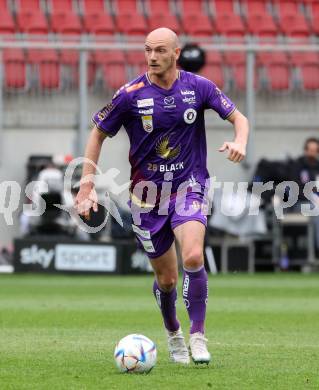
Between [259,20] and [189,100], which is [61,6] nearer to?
[259,20]

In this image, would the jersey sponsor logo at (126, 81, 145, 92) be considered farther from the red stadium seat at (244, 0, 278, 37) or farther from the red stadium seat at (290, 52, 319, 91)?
the red stadium seat at (244, 0, 278, 37)

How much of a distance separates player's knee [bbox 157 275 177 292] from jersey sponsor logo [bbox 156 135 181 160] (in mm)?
832

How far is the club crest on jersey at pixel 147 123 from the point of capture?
7691 millimetres

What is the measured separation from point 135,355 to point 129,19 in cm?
1590

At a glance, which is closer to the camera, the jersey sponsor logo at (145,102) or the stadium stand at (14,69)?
the jersey sponsor logo at (145,102)

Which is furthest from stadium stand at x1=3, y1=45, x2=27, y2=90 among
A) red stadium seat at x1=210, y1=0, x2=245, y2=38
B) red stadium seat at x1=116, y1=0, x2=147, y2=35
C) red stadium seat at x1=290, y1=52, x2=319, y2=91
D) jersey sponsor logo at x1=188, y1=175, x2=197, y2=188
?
jersey sponsor logo at x1=188, y1=175, x2=197, y2=188

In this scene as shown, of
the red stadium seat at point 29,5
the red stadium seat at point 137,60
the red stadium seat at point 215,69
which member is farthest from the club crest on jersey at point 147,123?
the red stadium seat at point 29,5

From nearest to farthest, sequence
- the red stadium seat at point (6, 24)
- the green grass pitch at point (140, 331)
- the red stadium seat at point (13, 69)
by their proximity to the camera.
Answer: the green grass pitch at point (140, 331), the red stadium seat at point (13, 69), the red stadium seat at point (6, 24)

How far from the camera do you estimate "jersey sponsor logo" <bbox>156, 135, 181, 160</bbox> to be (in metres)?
7.70

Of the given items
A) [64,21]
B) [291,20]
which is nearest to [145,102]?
[64,21]

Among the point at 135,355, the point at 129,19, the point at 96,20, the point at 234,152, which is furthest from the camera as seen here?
the point at 129,19

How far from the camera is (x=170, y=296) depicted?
789 centimetres

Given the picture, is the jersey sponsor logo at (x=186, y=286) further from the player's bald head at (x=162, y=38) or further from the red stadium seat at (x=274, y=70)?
the red stadium seat at (x=274, y=70)

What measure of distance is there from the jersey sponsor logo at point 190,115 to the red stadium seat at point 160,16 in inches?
573
